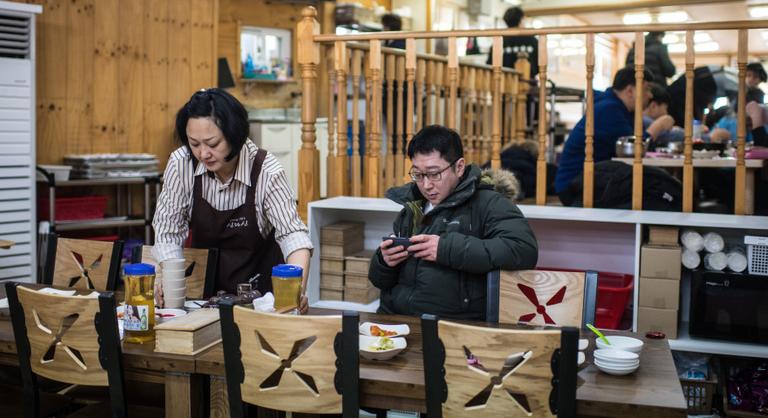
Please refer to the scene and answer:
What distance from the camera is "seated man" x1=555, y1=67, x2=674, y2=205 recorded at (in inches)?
189

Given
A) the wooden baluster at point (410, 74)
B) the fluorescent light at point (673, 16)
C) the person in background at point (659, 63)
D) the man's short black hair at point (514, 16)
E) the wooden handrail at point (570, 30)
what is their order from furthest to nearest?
1. the fluorescent light at point (673, 16)
2. the person in background at point (659, 63)
3. the man's short black hair at point (514, 16)
4. the wooden baluster at point (410, 74)
5. the wooden handrail at point (570, 30)

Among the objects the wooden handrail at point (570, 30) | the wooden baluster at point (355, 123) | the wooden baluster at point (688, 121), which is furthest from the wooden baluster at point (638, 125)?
the wooden baluster at point (355, 123)

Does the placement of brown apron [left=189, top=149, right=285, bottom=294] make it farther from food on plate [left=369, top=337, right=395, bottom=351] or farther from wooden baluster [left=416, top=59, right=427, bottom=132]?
wooden baluster [left=416, top=59, right=427, bottom=132]

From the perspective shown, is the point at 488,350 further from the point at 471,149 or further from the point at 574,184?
the point at 471,149

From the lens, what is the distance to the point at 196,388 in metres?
2.21

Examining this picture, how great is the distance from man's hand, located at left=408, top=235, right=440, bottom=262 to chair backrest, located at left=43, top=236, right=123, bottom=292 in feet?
3.95

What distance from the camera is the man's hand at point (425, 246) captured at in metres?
2.89

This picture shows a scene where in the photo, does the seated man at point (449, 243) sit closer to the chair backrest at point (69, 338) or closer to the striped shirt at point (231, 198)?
the striped shirt at point (231, 198)

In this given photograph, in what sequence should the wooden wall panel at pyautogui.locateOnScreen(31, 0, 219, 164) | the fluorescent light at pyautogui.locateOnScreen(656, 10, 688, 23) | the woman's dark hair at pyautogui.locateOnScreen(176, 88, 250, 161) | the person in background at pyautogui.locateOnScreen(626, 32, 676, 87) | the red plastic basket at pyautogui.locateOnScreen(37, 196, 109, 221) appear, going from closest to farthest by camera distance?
the woman's dark hair at pyautogui.locateOnScreen(176, 88, 250, 161) → the red plastic basket at pyautogui.locateOnScreen(37, 196, 109, 221) → the wooden wall panel at pyautogui.locateOnScreen(31, 0, 219, 164) → the person in background at pyautogui.locateOnScreen(626, 32, 676, 87) → the fluorescent light at pyautogui.locateOnScreen(656, 10, 688, 23)

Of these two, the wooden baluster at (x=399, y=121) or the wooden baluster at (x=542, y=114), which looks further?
the wooden baluster at (x=399, y=121)

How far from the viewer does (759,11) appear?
11.8 metres

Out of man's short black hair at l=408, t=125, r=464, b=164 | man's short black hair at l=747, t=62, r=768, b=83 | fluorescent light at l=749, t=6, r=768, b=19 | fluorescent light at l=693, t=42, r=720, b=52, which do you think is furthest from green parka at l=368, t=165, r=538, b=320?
fluorescent light at l=693, t=42, r=720, b=52

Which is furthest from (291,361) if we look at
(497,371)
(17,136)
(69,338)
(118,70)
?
(118,70)

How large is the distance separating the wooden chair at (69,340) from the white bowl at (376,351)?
0.66m
